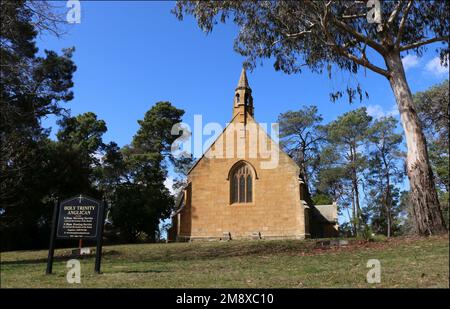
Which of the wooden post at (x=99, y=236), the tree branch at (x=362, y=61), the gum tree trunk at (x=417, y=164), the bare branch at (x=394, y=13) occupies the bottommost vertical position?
the wooden post at (x=99, y=236)

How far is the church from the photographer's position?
30719 mm

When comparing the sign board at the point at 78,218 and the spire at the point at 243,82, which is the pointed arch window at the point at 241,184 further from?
the sign board at the point at 78,218

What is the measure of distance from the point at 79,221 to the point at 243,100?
2451cm

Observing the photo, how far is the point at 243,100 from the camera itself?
34.7 m

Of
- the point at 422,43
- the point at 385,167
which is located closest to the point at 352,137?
the point at 385,167

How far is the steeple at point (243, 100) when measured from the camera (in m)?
34.0

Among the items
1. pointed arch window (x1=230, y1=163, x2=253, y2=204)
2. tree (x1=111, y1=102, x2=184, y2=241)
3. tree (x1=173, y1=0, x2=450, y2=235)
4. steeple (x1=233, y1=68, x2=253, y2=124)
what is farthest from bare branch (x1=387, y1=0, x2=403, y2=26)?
tree (x1=111, y1=102, x2=184, y2=241)

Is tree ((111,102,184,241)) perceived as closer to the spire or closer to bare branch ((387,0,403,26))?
the spire

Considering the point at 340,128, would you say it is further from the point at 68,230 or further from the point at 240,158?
the point at 68,230

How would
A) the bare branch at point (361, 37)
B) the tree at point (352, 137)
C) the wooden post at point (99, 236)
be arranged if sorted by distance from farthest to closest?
the tree at point (352, 137) < the bare branch at point (361, 37) < the wooden post at point (99, 236)

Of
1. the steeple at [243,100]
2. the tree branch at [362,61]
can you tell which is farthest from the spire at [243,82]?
the tree branch at [362,61]

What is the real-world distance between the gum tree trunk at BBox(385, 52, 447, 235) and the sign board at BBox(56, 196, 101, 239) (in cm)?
1037

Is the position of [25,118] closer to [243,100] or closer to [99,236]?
[99,236]
